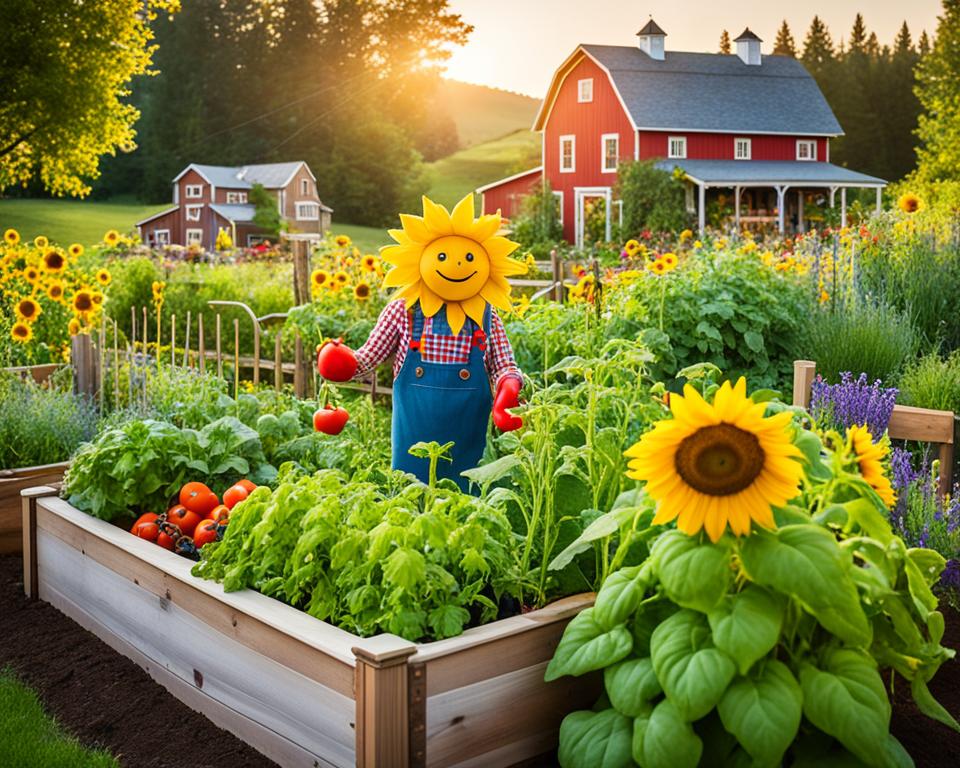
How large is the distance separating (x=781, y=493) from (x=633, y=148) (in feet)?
86.9

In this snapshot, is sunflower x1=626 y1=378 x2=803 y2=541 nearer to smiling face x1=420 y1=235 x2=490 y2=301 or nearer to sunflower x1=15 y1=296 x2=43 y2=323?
smiling face x1=420 y1=235 x2=490 y2=301

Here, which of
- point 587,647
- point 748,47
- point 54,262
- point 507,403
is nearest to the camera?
point 587,647

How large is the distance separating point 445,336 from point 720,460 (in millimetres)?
1727

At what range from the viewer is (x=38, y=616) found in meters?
4.09

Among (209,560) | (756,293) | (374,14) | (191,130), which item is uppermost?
(374,14)

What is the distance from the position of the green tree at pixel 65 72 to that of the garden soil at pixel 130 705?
18494 millimetres

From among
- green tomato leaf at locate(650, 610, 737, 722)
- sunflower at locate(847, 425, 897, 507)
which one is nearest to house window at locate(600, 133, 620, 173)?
sunflower at locate(847, 425, 897, 507)

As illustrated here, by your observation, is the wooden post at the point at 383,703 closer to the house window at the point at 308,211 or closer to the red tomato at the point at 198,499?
the red tomato at the point at 198,499

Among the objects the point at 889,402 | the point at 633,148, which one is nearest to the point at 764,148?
the point at 633,148

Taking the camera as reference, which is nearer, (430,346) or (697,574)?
(697,574)

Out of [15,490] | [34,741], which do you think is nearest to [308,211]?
[15,490]

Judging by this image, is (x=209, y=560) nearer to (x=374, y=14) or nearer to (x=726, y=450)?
(x=726, y=450)

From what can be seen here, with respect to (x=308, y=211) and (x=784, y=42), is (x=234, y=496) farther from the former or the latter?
(x=784, y=42)

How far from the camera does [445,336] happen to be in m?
3.82
